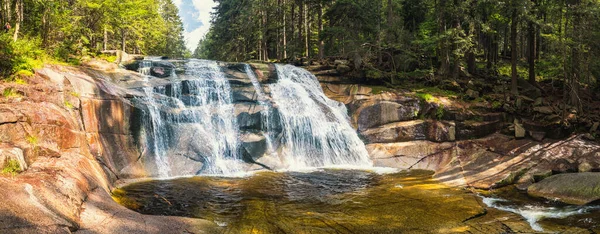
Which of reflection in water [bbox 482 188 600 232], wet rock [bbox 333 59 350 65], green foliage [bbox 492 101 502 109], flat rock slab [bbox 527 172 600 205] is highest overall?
wet rock [bbox 333 59 350 65]

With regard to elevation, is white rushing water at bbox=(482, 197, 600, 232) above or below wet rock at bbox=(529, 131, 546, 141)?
below

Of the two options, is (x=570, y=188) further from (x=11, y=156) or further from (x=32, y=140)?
(x=32, y=140)

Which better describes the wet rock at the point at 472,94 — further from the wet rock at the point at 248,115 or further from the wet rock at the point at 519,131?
the wet rock at the point at 248,115

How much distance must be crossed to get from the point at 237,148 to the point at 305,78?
779cm

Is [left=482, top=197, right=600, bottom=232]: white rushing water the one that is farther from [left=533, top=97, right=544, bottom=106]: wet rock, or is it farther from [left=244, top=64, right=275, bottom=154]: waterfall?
[left=533, top=97, right=544, bottom=106]: wet rock

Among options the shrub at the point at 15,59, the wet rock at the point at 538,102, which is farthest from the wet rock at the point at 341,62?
the shrub at the point at 15,59

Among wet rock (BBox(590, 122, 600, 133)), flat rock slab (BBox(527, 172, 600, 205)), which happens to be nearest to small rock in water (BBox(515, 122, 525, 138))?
wet rock (BBox(590, 122, 600, 133))

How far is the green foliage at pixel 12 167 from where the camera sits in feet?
21.8

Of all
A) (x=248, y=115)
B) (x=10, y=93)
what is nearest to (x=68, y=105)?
(x=10, y=93)

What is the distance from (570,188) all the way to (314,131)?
33.4 ft

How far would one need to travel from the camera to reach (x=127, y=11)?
21.6m

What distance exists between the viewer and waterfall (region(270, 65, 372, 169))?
640 inches

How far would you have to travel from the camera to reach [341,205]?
9328 mm

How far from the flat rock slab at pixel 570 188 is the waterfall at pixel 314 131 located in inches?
276
